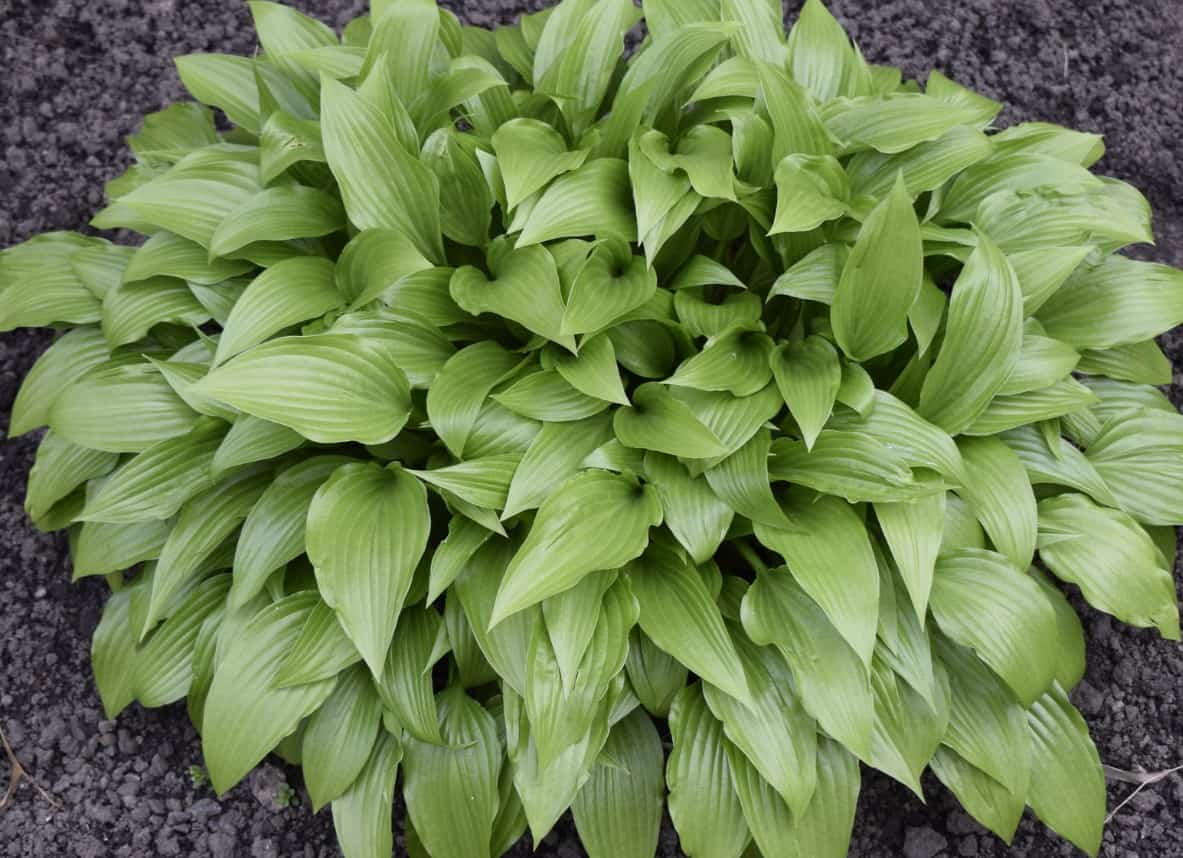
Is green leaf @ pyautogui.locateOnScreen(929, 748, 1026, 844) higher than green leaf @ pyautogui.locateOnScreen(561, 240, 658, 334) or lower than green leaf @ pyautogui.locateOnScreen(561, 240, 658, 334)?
lower

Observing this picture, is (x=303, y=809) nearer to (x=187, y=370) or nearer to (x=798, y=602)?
(x=187, y=370)

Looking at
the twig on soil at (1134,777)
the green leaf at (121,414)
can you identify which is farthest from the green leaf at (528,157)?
the twig on soil at (1134,777)

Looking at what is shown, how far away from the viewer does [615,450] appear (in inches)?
77.4

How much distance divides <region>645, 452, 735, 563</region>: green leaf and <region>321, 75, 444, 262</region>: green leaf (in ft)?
2.18

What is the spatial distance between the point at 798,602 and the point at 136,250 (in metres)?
1.60

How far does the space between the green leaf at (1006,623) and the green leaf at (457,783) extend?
0.85 metres

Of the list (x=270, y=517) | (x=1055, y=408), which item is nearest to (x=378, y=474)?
(x=270, y=517)

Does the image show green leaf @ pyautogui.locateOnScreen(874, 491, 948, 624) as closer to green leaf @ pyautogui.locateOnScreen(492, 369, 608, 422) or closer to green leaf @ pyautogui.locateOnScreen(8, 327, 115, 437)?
green leaf @ pyautogui.locateOnScreen(492, 369, 608, 422)

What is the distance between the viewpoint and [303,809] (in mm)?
2311

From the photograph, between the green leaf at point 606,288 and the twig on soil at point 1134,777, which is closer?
the green leaf at point 606,288

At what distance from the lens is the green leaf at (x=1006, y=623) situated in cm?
192

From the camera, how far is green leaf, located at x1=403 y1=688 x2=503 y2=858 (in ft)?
6.63

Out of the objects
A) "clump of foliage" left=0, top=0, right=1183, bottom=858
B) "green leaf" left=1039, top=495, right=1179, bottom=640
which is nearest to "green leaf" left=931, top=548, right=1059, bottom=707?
"clump of foliage" left=0, top=0, right=1183, bottom=858

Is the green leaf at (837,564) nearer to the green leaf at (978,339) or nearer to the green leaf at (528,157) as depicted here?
the green leaf at (978,339)
